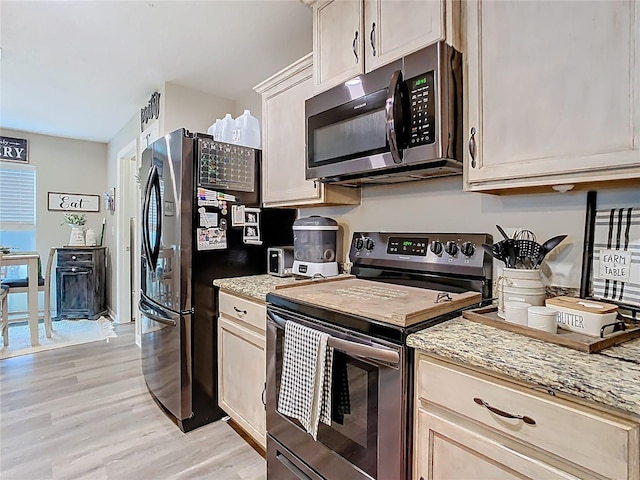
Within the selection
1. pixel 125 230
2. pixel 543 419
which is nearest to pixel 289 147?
pixel 543 419

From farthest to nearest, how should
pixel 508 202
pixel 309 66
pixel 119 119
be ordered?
pixel 119 119, pixel 309 66, pixel 508 202

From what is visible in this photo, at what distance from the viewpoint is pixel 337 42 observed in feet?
5.40

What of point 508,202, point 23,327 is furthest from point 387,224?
point 23,327

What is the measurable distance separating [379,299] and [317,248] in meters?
0.69

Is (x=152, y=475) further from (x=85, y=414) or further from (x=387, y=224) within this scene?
(x=387, y=224)

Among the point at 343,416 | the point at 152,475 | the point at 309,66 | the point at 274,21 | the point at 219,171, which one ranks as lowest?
the point at 152,475

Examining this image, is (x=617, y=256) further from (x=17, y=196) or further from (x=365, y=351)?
(x=17, y=196)

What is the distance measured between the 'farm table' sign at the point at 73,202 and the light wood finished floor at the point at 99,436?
2.59 m

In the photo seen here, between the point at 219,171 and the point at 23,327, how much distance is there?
3777mm

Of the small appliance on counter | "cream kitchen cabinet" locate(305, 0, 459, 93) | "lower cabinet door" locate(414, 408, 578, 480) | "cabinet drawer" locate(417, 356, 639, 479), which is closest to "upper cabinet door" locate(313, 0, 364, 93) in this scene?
"cream kitchen cabinet" locate(305, 0, 459, 93)

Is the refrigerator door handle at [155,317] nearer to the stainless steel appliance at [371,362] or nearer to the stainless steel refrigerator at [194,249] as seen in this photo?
the stainless steel refrigerator at [194,249]

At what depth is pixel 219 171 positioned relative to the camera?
2062 millimetres

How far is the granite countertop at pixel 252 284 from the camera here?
1.72 m

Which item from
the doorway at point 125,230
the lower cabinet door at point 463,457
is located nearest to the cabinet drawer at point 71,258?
the doorway at point 125,230
